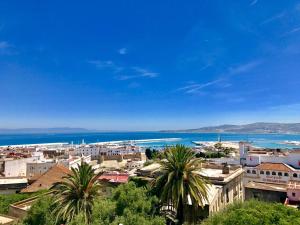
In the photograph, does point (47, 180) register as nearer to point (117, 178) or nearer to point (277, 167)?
point (117, 178)

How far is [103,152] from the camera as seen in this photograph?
463 feet

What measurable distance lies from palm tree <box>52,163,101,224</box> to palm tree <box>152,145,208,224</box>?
5285 millimetres

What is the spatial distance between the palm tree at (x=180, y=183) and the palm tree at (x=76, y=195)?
17.3 feet

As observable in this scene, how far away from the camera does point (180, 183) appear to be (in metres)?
19.5

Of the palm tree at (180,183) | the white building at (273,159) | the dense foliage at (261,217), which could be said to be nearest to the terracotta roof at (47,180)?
the palm tree at (180,183)

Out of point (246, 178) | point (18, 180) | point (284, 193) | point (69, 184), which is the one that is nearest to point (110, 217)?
point (69, 184)

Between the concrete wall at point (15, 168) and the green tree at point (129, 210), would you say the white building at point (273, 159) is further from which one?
the concrete wall at point (15, 168)

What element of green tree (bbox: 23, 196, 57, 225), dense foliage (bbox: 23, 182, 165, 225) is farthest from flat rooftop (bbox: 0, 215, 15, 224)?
dense foliage (bbox: 23, 182, 165, 225)

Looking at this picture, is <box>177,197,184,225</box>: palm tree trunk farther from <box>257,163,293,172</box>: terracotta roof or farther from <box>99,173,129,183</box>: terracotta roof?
<box>257,163,293,172</box>: terracotta roof

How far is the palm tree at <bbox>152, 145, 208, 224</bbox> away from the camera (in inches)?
770

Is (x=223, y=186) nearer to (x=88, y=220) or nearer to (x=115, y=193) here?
(x=115, y=193)

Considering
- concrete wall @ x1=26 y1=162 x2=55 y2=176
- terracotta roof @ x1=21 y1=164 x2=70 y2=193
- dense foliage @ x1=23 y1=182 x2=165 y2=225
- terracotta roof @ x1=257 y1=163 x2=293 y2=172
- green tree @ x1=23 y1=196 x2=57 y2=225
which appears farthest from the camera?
concrete wall @ x1=26 y1=162 x2=55 y2=176

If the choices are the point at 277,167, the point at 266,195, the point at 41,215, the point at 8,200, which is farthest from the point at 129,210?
the point at 277,167

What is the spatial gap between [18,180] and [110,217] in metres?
36.5
